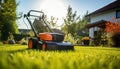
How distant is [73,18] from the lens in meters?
58.7

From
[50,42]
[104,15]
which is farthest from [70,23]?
[50,42]

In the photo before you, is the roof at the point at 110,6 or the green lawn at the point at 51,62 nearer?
the green lawn at the point at 51,62

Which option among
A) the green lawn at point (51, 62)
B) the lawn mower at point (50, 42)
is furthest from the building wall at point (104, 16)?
the green lawn at point (51, 62)

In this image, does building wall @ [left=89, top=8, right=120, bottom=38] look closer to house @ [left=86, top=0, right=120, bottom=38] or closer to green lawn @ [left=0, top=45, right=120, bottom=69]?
house @ [left=86, top=0, right=120, bottom=38]

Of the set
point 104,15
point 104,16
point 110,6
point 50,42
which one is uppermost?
point 110,6

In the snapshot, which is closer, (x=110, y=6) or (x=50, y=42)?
(x=50, y=42)

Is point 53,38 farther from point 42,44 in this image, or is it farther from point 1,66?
point 1,66

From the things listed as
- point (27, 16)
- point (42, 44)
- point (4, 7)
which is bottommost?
point (42, 44)

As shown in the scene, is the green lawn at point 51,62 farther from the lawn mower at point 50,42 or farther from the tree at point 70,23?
the tree at point 70,23

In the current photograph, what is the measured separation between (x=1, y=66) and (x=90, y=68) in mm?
290

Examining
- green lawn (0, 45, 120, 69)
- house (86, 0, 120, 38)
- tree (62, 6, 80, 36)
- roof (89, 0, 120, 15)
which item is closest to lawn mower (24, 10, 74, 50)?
green lawn (0, 45, 120, 69)

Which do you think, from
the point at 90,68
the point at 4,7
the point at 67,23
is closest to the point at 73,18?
the point at 67,23

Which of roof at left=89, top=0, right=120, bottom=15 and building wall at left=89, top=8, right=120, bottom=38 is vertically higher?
roof at left=89, top=0, right=120, bottom=15

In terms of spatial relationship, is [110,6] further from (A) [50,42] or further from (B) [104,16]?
(A) [50,42]
